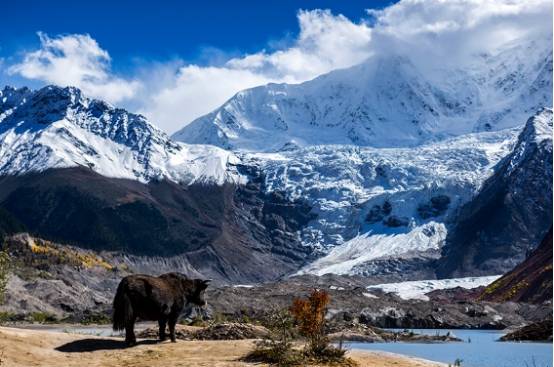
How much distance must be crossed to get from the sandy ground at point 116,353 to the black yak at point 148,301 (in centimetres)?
86

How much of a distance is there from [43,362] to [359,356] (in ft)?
37.8

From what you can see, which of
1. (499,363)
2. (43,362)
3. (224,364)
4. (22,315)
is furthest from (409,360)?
(22,315)

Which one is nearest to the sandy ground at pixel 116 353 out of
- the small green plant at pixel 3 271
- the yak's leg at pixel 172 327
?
the yak's leg at pixel 172 327

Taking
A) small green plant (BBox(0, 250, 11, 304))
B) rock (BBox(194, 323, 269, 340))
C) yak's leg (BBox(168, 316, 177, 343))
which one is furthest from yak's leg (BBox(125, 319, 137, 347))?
rock (BBox(194, 323, 269, 340))

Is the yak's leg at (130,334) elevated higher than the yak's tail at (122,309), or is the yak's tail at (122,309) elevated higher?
the yak's tail at (122,309)

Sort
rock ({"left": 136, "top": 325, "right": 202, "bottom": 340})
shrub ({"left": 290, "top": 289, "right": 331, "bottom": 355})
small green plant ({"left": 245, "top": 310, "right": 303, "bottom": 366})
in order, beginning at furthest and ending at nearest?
rock ({"left": 136, "top": 325, "right": 202, "bottom": 340})
shrub ({"left": 290, "top": 289, "right": 331, "bottom": 355})
small green plant ({"left": 245, "top": 310, "right": 303, "bottom": 366})

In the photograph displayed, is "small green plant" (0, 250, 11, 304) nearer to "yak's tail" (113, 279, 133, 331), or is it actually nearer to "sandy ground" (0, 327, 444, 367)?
"sandy ground" (0, 327, 444, 367)

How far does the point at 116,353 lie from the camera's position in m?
31.0

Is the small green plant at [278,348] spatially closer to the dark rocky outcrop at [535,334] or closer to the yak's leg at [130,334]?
the yak's leg at [130,334]

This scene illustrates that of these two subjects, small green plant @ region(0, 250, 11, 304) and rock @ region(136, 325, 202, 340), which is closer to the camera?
small green plant @ region(0, 250, 11, 304)

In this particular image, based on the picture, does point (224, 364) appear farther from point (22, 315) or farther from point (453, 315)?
point (453, 315)

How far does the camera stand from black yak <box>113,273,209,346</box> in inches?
1309

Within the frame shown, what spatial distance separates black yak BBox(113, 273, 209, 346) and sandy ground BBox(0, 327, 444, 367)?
2.82 feet

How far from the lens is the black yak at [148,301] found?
3325 cm
